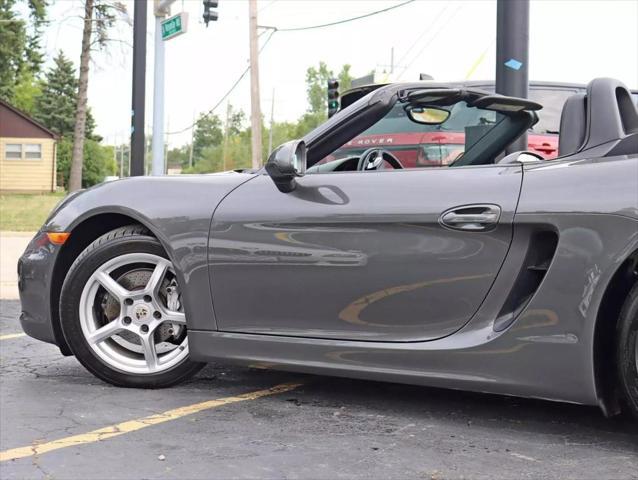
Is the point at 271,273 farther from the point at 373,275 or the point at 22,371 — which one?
the point at 22,371

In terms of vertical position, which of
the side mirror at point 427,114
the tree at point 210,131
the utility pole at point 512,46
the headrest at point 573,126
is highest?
the tree at point 210,131

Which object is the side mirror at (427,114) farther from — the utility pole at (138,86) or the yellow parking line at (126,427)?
the utility pole at (138,86)

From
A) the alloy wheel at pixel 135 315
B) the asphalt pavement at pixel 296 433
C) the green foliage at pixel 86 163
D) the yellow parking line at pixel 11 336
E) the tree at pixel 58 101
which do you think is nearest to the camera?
the asphalt pavement at pixel 296 433

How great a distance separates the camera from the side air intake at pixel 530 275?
9.22ft

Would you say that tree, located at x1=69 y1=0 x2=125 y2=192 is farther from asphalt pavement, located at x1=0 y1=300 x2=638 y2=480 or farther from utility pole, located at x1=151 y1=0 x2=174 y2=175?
asphalt pavement, located at x1=0 y1=300 x2=638 y2=480

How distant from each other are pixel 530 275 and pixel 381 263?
1.84 ft

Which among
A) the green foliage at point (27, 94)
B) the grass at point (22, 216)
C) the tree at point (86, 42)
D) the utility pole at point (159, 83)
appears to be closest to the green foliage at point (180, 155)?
the green foliage at point (27, 94)

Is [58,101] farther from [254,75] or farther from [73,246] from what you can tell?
[73,246]

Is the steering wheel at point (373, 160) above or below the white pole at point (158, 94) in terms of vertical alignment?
below

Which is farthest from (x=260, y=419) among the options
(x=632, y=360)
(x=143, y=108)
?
(x=143, y=108)

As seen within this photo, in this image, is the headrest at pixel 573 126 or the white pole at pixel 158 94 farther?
the white pole at pixel 158 94

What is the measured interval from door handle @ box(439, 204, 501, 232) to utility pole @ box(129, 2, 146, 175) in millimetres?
8014

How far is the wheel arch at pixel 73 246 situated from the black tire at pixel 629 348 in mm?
2196

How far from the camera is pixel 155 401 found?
345 cm
